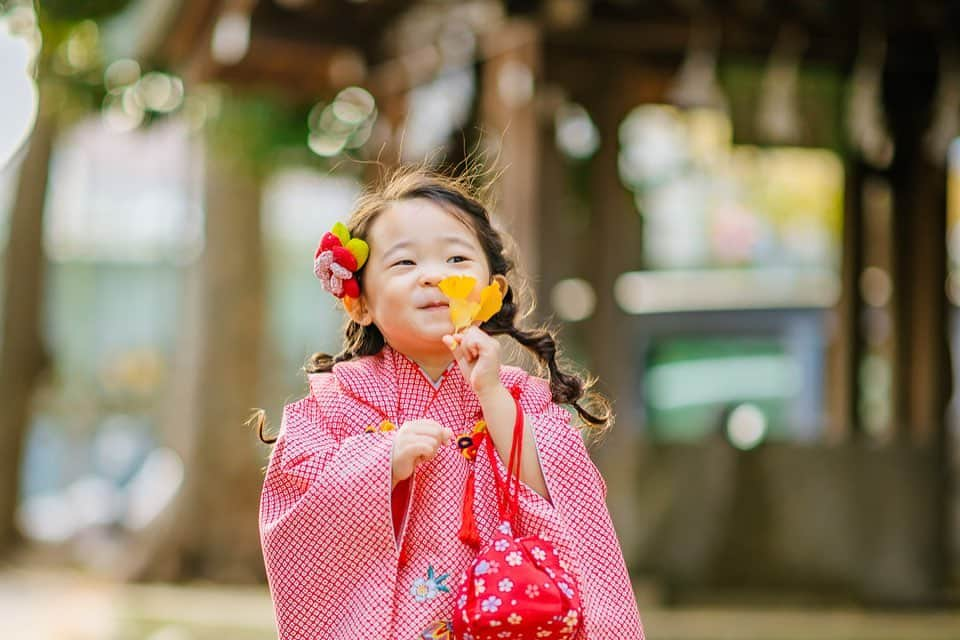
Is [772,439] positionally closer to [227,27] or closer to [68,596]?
[227,27]

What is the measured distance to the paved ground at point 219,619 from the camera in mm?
6570

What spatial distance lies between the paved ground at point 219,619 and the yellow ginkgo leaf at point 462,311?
450cm

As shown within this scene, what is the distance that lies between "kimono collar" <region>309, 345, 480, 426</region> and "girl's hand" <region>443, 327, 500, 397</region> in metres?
0.11

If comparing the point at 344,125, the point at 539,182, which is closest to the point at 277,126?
the point at 344,125

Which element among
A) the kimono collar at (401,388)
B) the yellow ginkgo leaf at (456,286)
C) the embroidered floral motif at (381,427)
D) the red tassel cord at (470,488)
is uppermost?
the yellow ginkgo leaf at (456,286)

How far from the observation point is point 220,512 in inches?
342

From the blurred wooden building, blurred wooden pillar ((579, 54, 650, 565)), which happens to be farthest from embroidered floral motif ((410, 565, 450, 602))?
blurred wooden pillar ((579, 54, 650, 565))

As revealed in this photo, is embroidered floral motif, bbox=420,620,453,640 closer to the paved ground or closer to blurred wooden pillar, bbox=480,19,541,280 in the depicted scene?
blurred wooden pillar, bbox=480,19,541,280

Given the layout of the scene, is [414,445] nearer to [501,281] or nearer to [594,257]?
[501,281]

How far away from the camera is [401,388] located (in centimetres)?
237

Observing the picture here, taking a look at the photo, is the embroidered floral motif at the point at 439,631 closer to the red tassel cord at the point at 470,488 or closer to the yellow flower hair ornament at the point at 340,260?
the red tassel cord at the point at 470,488

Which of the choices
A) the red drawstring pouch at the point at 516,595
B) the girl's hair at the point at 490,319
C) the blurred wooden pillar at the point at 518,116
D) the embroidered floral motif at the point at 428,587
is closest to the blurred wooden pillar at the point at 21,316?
the blurred wooden pillar at the point at 518,116

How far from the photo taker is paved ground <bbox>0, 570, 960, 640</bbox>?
21.6 ft

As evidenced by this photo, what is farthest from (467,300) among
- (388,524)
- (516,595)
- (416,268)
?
(516,595)
